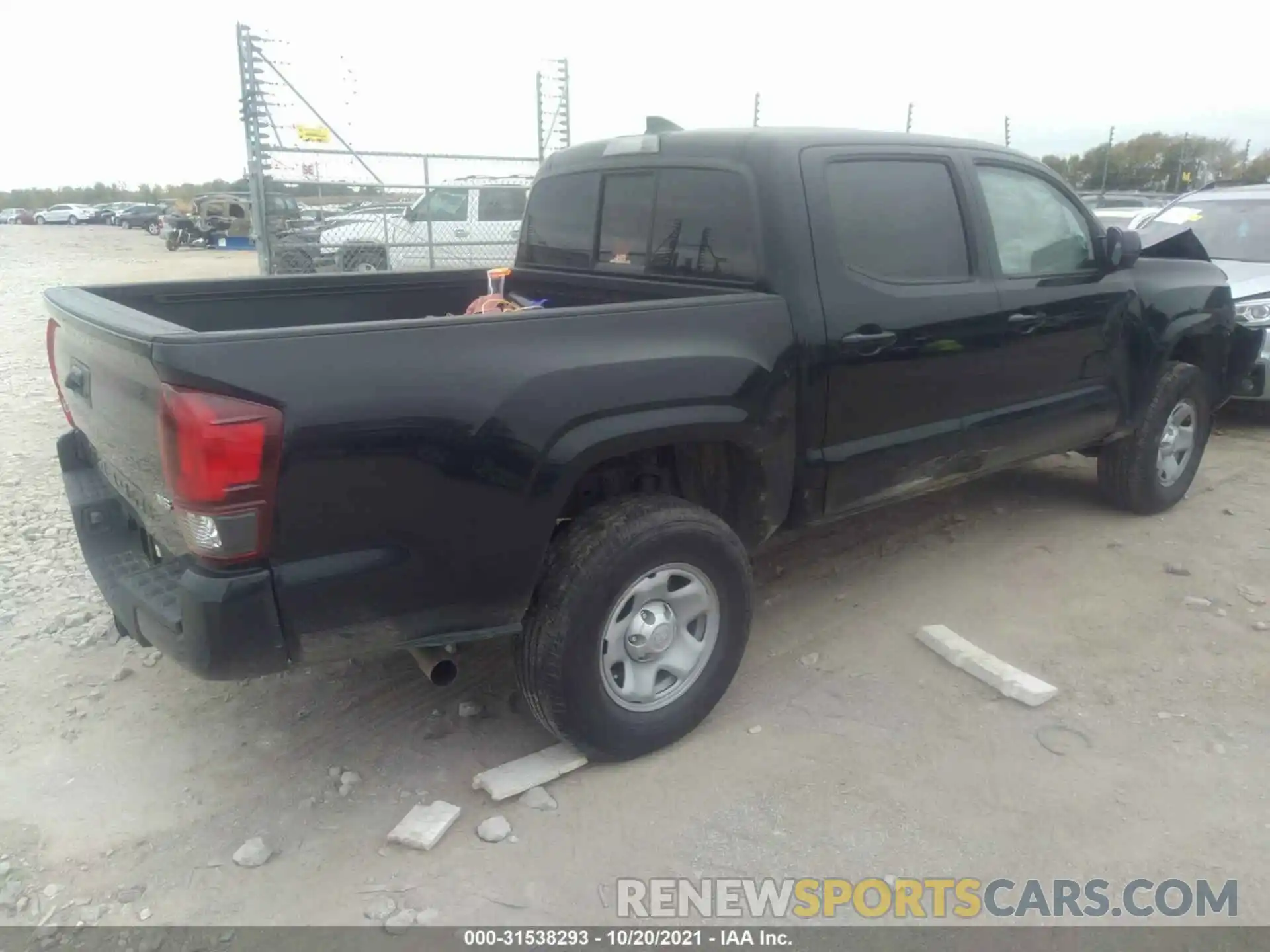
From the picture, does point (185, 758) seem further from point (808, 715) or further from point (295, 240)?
point (295, 240)

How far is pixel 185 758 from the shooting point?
309cm

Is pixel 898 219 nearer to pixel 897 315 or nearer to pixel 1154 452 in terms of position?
pixel 897 315

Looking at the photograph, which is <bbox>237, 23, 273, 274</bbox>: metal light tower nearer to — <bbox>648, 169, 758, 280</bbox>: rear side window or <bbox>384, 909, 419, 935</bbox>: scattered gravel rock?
<bbox>648, 169, 758, 280</bbox>: rear side window

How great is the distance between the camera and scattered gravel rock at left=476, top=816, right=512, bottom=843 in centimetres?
272

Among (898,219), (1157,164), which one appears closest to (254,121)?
(898,219)

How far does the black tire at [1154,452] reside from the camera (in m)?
4.91

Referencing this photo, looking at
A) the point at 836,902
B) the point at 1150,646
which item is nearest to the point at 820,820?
the point at 836,902

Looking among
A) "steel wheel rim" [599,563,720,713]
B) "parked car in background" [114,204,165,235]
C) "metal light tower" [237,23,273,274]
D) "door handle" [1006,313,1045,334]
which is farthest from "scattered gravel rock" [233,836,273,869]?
"parked car in background" [114,204,165,235]

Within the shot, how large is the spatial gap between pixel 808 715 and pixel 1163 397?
9.42 feet

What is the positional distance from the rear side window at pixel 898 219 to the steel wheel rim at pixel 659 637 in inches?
51.6

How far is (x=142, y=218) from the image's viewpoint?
155 ft

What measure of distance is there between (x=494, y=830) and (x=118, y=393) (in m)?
1.58

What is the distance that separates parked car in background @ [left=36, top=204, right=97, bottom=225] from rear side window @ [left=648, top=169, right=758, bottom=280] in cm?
6360

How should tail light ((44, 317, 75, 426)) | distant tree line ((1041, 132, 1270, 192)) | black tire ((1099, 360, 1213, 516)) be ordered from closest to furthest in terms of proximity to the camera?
1. tail light ((44, 317, 75, 426))
2. black tire ((1099, 360, 1213, 516))
3. distant tree line ((1041, 132, 1270, 192))
